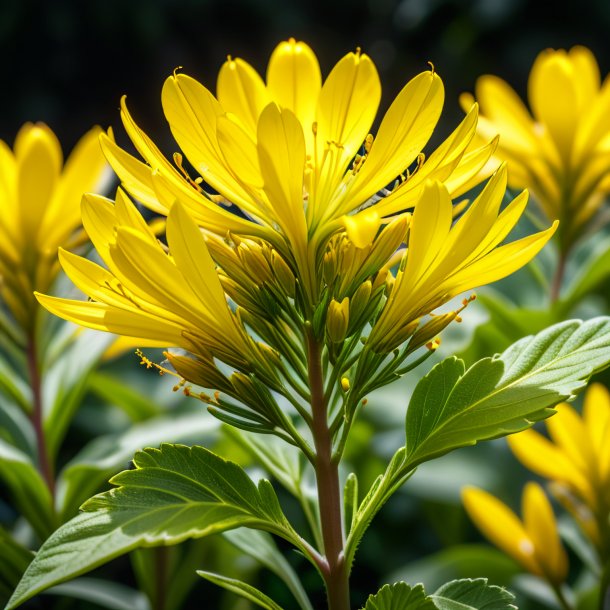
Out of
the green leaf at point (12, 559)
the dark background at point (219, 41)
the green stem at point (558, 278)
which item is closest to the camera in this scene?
the green leaf at point (12, 559)

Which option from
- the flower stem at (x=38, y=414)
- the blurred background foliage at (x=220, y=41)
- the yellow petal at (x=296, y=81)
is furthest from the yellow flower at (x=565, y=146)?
the blurred background foliage at (x=220, y=41)

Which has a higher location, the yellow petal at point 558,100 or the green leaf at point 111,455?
the yellow petal at point 558,100

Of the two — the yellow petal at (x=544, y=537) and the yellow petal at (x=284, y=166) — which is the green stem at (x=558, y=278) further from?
the yellow petal at (x=284, y=166)

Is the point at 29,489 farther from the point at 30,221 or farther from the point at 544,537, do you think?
the point at 544,537

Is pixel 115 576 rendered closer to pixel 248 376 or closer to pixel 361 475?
pixel 361 475

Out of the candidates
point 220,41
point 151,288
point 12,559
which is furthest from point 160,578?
point 220,41

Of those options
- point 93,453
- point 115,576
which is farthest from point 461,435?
point 115,576
